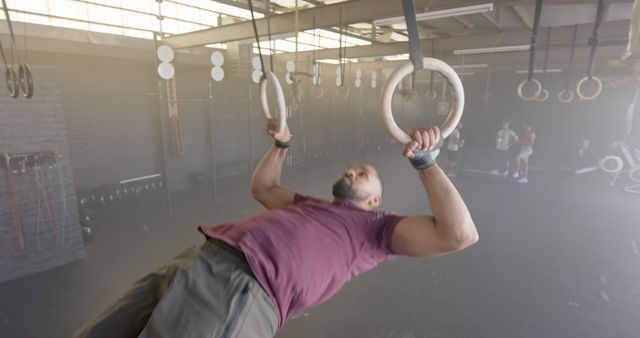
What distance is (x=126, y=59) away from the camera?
5.01 m

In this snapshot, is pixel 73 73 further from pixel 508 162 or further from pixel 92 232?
pixel 508 162

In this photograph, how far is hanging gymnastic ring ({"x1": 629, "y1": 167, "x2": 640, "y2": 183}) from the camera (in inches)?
300

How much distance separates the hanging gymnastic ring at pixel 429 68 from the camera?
3.73 feet

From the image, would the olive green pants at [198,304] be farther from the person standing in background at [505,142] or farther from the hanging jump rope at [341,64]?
the person standing in background at [505,142]

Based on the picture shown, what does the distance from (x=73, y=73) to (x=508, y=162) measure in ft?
29.0

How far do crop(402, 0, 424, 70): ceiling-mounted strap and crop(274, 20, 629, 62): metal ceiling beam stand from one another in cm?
437

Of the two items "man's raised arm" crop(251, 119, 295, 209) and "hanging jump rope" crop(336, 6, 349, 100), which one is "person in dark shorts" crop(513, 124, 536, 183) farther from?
"man's raised arm" crop(251, 119, 295, 209)

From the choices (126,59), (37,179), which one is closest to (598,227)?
(37,179)

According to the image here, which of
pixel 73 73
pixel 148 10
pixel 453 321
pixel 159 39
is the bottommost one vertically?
pixel 453 321

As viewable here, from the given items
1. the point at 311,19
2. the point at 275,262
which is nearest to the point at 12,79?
the point at 311,19

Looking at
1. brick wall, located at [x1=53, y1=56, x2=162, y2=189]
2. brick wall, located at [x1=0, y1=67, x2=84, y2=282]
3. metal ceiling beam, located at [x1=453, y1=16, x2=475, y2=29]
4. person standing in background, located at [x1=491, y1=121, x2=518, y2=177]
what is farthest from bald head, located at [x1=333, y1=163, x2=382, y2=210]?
person standing in background, located at [x1=491, y1=121, x2=518, y2=177]

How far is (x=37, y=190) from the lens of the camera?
335 centimetres

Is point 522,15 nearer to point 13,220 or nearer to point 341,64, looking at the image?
point 341,64

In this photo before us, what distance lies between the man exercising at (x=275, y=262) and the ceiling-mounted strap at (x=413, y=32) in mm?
235
